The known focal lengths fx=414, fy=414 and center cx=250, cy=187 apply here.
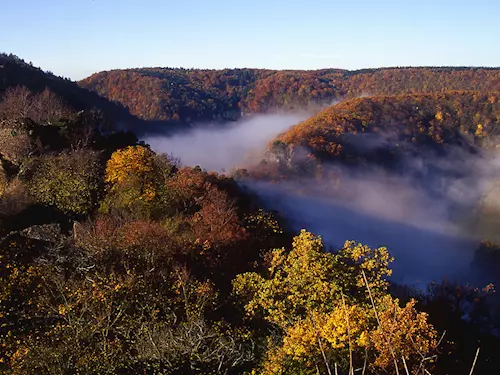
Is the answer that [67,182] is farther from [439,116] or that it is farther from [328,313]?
[439,116]

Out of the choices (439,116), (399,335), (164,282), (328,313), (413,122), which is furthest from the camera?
(439,116)

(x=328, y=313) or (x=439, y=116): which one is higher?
(x=439, y=116)

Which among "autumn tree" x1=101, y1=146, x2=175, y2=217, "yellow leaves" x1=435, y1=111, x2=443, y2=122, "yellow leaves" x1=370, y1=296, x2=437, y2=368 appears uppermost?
"yellow leaves" x1=435, y1=111, x2=443, y2=122

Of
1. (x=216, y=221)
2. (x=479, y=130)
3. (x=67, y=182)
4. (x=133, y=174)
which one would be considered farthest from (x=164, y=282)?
(x=479, y=130)

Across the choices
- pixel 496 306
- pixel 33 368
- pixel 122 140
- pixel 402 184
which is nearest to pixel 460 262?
pixel 496 306

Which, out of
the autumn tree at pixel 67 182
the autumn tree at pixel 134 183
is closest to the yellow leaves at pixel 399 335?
the autumn tree at pixel 134 183

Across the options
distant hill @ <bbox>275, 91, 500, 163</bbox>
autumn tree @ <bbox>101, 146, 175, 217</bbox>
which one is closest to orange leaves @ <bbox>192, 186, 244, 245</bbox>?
autumn tree @ <bbox>101, 146, 175, 217</bbox>

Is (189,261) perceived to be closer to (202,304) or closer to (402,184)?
(202,304)

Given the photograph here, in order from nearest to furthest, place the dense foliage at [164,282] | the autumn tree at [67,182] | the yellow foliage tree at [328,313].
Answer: the yellow foliage tree at [328,313] < the dense foliage at [164,282] < the autumn tree at [67,182]

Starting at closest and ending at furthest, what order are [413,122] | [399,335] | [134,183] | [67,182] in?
[399,335]
[67,182]
[134,183]
[413,122]

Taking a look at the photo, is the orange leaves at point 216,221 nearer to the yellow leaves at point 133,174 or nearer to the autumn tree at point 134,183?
the autumn tree at point 134,183

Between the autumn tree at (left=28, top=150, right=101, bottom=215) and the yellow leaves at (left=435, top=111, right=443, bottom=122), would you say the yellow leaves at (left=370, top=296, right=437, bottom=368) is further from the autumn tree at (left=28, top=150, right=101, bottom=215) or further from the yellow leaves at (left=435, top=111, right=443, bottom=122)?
the yellow leaves at (left=435, top=111, right=443, bottom=122)
